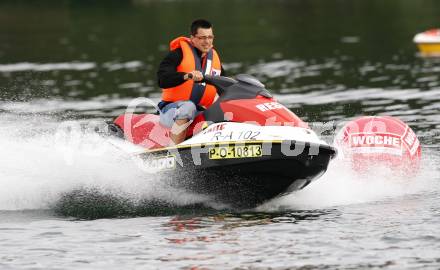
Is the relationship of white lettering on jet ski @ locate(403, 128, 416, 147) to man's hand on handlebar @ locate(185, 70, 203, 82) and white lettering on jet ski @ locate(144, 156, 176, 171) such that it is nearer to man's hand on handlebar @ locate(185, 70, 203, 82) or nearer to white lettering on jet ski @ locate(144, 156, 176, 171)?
man's hand on handlebar @ locate(185, 70, 203, 82)

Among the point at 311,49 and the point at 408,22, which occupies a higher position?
the point at 408,22

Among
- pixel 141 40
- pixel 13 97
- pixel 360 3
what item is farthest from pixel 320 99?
pixel 360 3

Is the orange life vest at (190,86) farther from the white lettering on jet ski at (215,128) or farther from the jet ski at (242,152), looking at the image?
the white lettering on jet ski at (215,128)

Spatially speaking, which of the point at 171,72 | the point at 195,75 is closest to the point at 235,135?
the point at 195,75

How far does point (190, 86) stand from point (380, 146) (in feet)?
7.71

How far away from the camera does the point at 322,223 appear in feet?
32.1

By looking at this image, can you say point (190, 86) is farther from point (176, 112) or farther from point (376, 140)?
point (376, 140)

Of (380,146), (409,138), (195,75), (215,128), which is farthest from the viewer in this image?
(409,138)

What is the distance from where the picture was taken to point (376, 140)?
38.2ft

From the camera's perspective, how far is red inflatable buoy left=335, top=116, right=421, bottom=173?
11539 millimetres

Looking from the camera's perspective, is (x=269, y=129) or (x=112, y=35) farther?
(x=112, y=35)

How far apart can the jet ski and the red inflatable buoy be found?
1.31 m

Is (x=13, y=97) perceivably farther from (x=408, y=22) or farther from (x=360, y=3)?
(x=360, y=3)

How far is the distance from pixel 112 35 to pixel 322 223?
96.1ft
